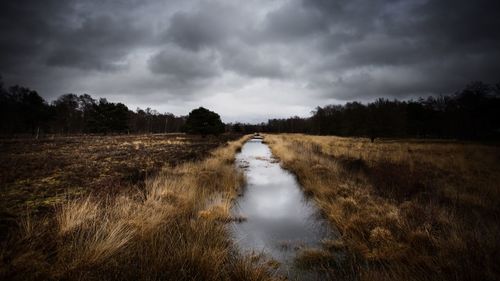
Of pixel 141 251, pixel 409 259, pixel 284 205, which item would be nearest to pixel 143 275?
pixel 141 251

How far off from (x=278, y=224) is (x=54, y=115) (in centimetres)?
6363

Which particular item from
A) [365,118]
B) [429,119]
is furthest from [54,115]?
[429,119]

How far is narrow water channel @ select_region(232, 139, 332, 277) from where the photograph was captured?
4.97m

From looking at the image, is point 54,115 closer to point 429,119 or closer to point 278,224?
point 278,224

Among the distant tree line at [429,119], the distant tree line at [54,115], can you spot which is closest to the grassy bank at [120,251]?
the distant tree line at [429,119]

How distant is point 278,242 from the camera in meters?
5.37

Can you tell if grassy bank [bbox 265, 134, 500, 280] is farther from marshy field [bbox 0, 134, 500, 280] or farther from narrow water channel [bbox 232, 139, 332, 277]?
narrow water channel [bbox 232, 139, 332, 277]

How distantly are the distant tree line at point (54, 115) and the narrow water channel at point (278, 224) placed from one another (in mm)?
44320

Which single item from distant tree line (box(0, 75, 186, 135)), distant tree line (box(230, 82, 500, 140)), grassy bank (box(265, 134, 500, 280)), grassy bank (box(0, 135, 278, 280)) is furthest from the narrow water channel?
distant tree line (box(0, 75, 186, 135))

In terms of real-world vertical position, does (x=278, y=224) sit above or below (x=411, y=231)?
below

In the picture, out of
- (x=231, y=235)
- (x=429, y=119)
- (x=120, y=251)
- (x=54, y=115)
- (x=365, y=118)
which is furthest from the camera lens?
(x=429, y=119)

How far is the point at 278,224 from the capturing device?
661 centimetres

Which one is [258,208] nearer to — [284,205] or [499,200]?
[284,205]

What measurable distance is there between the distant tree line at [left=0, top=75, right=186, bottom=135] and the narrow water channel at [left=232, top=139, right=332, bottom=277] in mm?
44320
